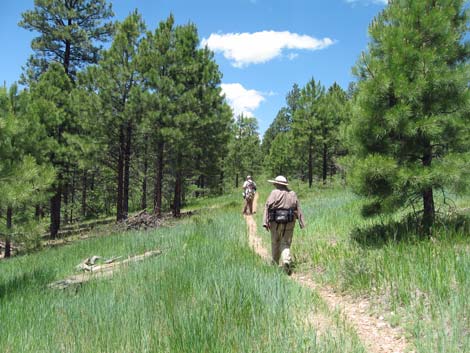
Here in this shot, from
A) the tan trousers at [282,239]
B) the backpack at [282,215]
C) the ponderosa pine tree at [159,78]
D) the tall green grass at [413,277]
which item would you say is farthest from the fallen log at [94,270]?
the ponderosa pine tree at [159,78]

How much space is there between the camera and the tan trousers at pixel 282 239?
22.4 ft

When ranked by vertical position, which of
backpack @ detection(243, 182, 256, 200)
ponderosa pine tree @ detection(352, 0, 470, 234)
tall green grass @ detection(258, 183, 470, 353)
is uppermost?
ponderosa pine tree @ detection(352, 0, 470, 234)

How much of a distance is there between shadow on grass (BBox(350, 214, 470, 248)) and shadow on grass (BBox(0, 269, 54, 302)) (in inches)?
272

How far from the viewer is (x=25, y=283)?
24.5 feet

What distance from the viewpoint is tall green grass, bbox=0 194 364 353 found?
11.6 feet

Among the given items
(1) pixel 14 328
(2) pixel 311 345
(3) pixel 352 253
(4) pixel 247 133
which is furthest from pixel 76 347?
(4) pixel 247 133

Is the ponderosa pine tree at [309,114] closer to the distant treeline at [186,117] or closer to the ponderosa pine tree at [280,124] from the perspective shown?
the distant treeline at [186,117]

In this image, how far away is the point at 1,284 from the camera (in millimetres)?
7879

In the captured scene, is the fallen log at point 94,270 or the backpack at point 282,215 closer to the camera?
the backpack at point 282,215

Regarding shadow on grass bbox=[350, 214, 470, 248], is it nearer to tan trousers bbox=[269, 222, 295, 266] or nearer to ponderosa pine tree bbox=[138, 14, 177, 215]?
tan trousers bbox=[269, 222, 295, 266]

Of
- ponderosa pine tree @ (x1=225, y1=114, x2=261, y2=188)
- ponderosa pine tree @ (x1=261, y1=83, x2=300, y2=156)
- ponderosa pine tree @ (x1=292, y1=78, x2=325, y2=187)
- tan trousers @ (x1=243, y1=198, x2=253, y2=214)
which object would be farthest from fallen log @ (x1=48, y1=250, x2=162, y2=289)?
ponderosa pine tree @ (x1=261, y1=83, x2=300, y2=156)

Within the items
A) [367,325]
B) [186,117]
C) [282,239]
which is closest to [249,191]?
[186,117]

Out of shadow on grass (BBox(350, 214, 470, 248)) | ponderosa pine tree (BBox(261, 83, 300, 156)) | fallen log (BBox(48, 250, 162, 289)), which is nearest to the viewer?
shadow on grass (BBox(350, 214, 470, 248))

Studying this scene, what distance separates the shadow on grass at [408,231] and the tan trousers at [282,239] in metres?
1.46
